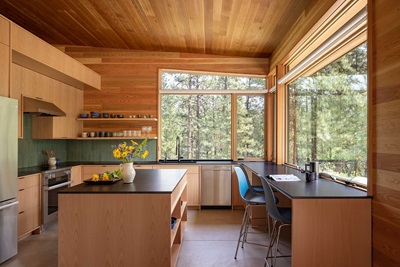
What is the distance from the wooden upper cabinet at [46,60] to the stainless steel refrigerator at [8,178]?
85 cm

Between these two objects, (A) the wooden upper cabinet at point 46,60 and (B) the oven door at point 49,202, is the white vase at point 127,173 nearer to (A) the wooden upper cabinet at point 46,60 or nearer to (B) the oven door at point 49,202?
(B) the oven door at point 49,202

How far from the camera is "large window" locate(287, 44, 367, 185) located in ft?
8.99

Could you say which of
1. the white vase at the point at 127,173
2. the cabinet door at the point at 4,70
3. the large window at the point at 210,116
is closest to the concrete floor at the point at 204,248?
the white vase at the point at 127,173

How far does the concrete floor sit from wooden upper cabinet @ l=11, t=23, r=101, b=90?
245 centimetres

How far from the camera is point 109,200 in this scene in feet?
8.25

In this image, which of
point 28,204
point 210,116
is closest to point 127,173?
point 28,204

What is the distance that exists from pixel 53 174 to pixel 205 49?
139 inches

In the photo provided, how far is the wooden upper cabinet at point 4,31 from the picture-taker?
3.25 m

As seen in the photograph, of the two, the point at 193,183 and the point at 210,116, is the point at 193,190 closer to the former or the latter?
the point at 193,183

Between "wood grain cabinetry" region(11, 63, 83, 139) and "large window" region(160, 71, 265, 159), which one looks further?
"large window" region(160, 71, 265, 159)

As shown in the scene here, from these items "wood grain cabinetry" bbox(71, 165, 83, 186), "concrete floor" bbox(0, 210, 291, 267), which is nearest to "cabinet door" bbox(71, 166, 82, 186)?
"wood grain cabinetry" bbox(71, 165, 83, 186)

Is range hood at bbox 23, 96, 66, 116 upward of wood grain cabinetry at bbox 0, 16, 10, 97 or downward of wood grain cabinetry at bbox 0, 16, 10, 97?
downward

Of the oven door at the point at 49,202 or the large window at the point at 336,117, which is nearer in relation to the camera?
the large window at the point at 336,117

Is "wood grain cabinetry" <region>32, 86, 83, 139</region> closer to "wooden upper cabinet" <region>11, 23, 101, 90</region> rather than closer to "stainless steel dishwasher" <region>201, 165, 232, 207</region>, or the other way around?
"wooden upper cabinet" <region>11, 23, 101, 90</region>
